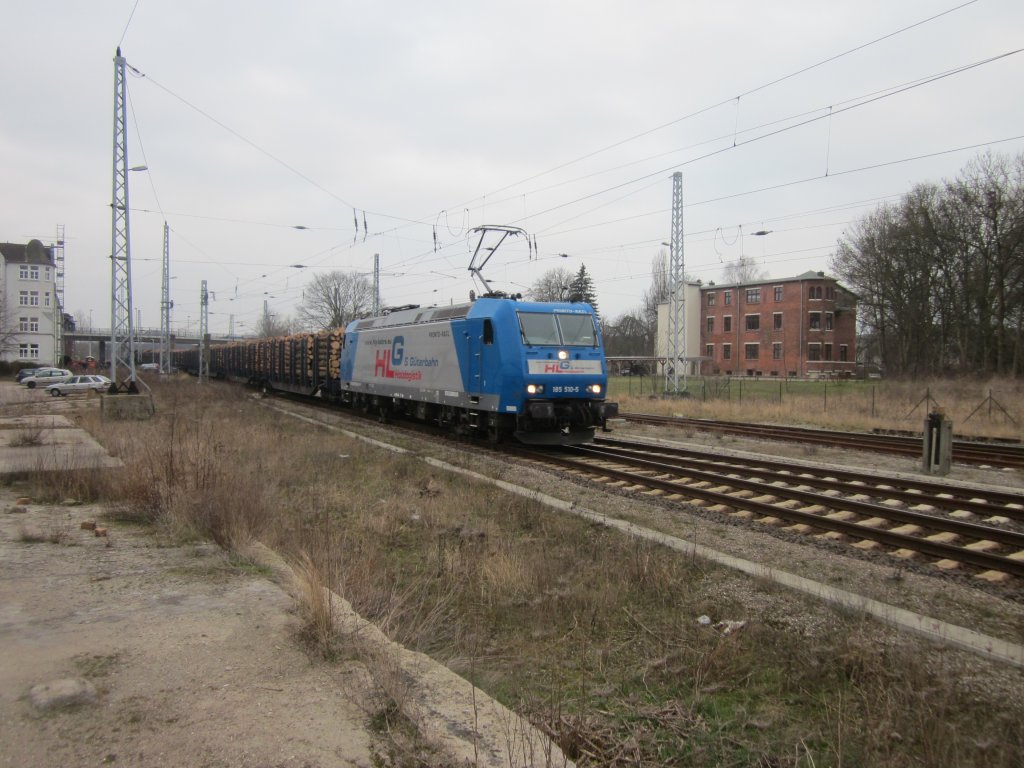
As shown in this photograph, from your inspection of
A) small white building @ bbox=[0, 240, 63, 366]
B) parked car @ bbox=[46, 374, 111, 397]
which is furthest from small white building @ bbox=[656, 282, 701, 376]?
small white building @ bbox=[0, 240, 63, 366]

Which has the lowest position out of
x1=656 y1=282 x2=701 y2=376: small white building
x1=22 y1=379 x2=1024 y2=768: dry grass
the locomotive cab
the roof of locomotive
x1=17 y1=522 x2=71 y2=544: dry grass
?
x1=22 y1=379 x2=1024 y2=768: dry grass

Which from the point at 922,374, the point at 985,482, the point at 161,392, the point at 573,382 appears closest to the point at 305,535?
the point at 573,382

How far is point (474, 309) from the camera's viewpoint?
14523 millimetres

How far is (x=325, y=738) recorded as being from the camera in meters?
2.84

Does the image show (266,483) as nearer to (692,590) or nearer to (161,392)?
(692,590)

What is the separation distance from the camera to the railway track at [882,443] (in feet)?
43.9

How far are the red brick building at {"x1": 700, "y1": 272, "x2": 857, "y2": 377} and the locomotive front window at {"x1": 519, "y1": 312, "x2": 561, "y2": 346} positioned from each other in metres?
49.3

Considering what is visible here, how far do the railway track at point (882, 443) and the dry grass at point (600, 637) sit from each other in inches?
392

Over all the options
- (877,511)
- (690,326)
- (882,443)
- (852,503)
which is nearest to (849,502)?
(852,503)

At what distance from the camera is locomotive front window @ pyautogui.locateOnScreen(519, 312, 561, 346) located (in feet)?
44.4

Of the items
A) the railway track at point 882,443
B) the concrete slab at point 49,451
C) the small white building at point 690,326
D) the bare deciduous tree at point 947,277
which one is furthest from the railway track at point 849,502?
the small white building at point 690,326

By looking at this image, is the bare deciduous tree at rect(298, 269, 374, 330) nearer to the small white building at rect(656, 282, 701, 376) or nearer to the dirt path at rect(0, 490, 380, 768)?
the small white building at rect(656, 282, 701, 376)

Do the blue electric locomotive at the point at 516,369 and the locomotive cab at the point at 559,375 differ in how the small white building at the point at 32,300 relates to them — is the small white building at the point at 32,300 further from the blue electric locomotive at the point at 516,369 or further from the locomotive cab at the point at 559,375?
the locomotive cab at the point at 559,375

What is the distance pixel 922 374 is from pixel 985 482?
1251 inches
